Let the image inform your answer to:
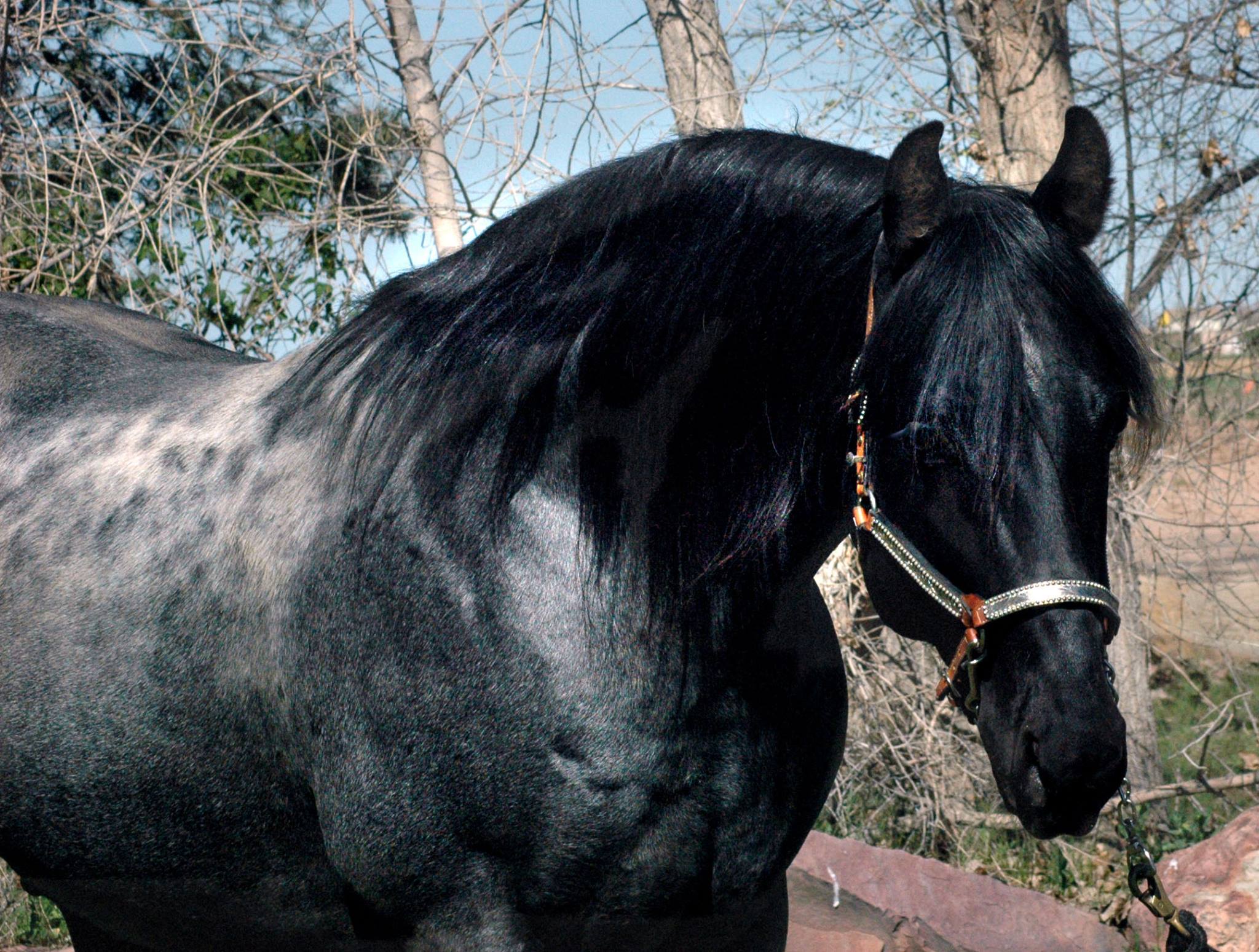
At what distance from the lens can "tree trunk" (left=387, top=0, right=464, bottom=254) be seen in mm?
4602

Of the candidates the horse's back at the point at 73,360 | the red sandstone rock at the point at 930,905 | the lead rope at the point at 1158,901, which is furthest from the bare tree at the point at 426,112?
→ the lead rope at the point at 1158,901

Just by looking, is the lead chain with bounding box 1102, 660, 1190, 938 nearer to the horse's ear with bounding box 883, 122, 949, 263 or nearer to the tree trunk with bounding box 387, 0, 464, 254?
the horse's ear with bounding box 883, 122, 949, 263

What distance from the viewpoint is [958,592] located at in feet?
4.95

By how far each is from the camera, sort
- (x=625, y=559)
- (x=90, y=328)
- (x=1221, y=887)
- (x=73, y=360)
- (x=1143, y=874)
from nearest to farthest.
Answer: (x=1143, y=874) → (x=625, y=559) → (x=73, y=360) → (x=90, y=328) → (x=1221, y=887)

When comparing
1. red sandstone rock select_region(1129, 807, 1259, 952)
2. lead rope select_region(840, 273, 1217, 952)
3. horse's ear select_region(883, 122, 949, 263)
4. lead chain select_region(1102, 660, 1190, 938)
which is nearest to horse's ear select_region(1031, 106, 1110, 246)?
horse's ear select_region(883, 122, 949, 263)

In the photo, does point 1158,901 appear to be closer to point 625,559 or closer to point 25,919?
point 625,559

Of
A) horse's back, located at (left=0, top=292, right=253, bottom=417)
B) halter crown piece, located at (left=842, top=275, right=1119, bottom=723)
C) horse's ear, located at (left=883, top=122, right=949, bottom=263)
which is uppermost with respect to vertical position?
horse's ear, located at (left=883, top=122, right=949, bottom=263)

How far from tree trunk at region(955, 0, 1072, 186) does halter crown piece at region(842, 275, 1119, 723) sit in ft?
11.6

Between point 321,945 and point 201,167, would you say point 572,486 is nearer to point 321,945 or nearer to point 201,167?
point 321,945

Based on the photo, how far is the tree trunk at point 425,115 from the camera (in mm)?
4602

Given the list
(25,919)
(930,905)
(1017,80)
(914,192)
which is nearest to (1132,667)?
(930,905)

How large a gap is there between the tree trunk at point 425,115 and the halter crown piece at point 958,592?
3.25 meters

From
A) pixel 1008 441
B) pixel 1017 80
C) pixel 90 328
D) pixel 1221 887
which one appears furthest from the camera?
pixel 1017 80

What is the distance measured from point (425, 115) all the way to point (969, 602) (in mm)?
3739
